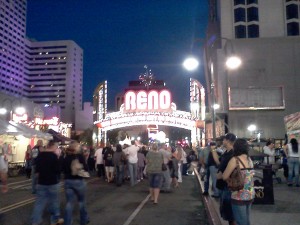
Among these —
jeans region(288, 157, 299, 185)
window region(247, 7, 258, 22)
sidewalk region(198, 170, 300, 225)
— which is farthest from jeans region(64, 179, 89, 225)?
window region(247, 7, 258, 22)

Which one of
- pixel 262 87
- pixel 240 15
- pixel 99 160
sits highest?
pixel 240 15

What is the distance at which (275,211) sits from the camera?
896 cm

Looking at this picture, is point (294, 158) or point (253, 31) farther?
point (253, 31)

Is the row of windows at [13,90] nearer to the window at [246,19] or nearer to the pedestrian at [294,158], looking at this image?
the window at [246,19]

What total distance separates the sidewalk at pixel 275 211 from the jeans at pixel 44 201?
10.3 ft

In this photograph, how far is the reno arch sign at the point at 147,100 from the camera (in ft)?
112

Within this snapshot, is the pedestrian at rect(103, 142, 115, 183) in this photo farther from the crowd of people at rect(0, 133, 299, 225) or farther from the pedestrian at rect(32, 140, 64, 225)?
the pedestrian at rect(32, 140, 64, 225)

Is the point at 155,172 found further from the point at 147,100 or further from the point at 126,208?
the point at 147,100

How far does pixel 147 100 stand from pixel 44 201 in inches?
1065

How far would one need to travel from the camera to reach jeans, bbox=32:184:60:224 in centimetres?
728

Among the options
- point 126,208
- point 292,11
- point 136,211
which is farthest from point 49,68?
point 136,211

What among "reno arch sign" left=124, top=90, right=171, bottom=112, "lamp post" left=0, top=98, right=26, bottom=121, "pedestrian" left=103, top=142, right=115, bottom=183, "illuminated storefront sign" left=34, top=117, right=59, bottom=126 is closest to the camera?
"pedestrian" left=103, top=142, right=115, bottom=183

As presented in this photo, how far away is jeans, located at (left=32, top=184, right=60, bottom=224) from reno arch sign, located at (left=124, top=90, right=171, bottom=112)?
86.9ft

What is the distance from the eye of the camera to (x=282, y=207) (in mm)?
9492
